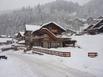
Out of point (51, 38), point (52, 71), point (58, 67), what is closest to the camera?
point (52, 71)

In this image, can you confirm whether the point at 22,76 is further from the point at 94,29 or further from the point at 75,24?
the point at 75,24

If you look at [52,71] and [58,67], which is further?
[58,67]

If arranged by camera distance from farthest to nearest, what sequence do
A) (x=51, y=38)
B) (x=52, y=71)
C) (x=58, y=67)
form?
(x=51, y=38)
(x=58, y=67)
(x=52, y=71)

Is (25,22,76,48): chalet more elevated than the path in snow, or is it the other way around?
(25,22,76,48): chalet

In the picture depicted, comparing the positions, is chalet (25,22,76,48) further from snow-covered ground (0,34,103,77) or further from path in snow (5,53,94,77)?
path in snow (5,53,94,77)

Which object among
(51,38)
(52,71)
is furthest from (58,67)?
(51,38)

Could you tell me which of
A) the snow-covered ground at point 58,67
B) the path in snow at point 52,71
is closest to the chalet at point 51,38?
the snow-covered ground at point 58,67

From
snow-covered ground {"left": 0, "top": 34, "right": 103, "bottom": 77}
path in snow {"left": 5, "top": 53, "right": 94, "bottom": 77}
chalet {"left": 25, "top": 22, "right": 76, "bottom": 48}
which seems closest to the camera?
path in snow {"left": 5, "top": 53, "right": 94, "bottom": 77}

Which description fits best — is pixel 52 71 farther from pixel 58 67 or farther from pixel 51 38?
pixel 51 38

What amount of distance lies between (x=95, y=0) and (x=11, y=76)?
6612 inches

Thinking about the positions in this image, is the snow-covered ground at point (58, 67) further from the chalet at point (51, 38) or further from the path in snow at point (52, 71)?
the chalet at point (51, 38)

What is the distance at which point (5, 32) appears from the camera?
550 ft

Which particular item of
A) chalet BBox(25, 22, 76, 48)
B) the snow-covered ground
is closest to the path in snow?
the snow-covered ground

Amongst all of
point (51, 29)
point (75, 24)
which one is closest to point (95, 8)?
point (75, 24)
